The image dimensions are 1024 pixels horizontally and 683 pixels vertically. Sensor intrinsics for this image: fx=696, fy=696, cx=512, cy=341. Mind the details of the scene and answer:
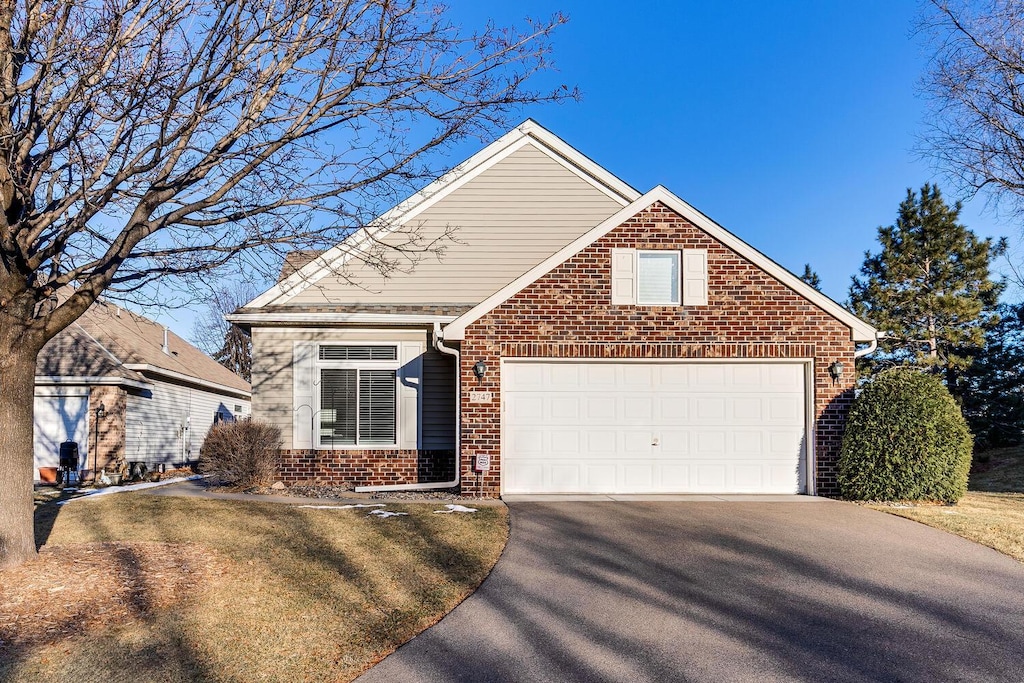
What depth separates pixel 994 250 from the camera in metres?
25.1

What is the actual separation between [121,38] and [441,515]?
21.2 ft

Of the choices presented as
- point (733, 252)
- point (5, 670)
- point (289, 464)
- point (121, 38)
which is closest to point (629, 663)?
point (5, 670)

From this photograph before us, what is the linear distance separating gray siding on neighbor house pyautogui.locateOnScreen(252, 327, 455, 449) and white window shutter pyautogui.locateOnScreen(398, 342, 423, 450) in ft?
0.23

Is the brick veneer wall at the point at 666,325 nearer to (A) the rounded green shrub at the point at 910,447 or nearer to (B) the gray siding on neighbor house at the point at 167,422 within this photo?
(A) the rounded green shrub at the point at 910,447

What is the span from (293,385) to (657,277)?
23.0 feet

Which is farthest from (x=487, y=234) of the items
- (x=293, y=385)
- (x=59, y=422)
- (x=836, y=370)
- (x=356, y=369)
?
(x=59, y=422)

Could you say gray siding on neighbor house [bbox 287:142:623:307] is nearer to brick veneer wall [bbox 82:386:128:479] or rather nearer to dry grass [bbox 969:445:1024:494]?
brick veneer wall [bbox 82:386:128:479]

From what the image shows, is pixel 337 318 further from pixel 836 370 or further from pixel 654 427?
pixel 836 370

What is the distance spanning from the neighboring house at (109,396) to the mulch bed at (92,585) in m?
8.60

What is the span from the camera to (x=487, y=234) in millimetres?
14367

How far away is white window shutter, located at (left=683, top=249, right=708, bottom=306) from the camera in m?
11.2

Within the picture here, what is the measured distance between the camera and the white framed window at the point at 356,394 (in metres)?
13.1

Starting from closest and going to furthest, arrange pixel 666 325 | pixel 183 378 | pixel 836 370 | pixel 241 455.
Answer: pixel 836 370
pixel 666 325
pixel 241 455
pixel 183 378

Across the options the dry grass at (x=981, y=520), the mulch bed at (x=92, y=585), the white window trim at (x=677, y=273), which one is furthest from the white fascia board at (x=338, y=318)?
the dry grass at (x=981, y=520)
